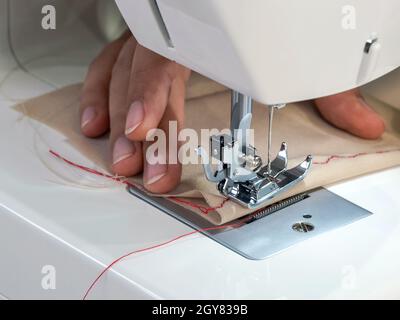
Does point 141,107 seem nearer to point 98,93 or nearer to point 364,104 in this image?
point 98,93

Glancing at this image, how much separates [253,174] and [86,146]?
0.83ft

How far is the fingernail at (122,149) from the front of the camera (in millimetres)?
1247

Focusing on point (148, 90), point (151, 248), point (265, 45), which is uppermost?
point (265, 45)

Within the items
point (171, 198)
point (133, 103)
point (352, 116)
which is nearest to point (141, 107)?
point (133, 103)

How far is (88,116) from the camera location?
1336 mm

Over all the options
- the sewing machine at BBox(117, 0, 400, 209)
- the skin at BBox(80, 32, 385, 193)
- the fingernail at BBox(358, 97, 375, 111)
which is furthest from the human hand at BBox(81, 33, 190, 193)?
the fingernail at BBox(358, 97, 375, 111)

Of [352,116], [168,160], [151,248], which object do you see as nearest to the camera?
[151,248]

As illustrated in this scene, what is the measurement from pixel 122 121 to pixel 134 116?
0.06 metres

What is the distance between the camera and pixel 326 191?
1.23 meters

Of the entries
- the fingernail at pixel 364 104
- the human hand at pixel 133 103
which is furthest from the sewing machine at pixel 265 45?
the fingernail at pixel 364 104

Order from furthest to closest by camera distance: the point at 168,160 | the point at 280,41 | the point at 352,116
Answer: the point at 352,116
the point at 168,160
the point at 280,41

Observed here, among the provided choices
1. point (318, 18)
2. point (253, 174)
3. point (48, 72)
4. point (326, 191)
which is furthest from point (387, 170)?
point (48, 72)
